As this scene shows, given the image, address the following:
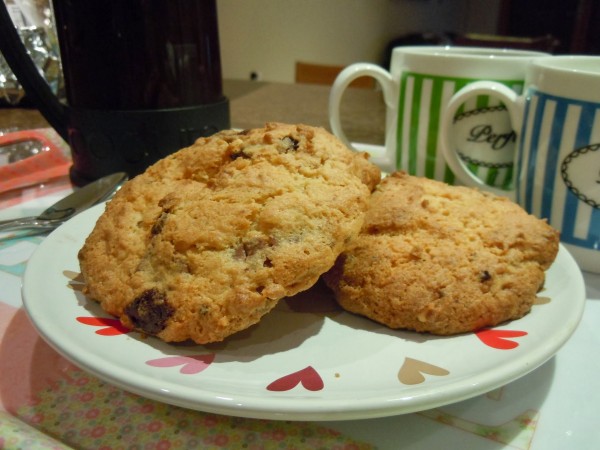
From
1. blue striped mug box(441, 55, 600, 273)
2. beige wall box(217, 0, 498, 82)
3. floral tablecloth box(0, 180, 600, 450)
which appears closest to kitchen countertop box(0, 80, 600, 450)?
floral tablecloth box(0, 180, 600, 450)

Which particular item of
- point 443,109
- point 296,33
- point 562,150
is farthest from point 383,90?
point 296,33

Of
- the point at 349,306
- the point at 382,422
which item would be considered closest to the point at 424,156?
the point at 349,306

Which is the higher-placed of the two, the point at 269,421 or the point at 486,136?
the point at 486,136

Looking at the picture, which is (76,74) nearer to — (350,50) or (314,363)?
(314,363)

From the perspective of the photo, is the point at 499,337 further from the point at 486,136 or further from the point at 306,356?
the point at 486,136

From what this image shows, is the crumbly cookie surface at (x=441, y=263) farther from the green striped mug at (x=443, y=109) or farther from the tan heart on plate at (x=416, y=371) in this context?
the green striped mug at (x=443, y=109)

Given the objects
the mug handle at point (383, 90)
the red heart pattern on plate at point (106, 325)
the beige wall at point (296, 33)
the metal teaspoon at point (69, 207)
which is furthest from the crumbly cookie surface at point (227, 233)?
the beige wall at point (296, 33)
